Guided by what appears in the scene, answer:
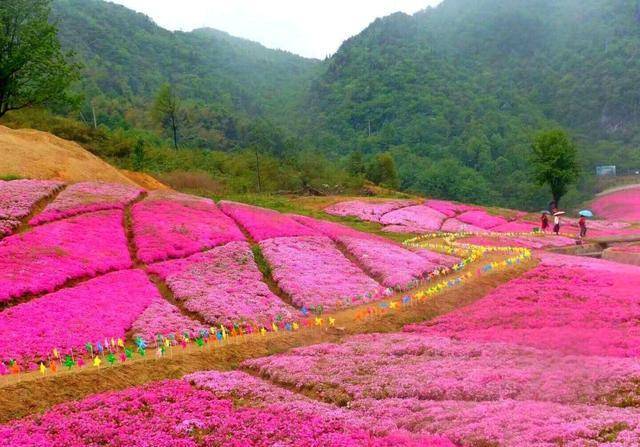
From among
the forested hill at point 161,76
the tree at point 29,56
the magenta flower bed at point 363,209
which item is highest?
the forested hill at point 161,76

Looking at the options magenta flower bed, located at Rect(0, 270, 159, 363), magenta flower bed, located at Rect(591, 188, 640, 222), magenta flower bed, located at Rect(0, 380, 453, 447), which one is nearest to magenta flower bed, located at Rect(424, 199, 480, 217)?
magenta flower bed, located at Rect(591, 188, 640, 222)

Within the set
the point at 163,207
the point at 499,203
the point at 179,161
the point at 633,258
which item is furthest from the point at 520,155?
the point at 163,207

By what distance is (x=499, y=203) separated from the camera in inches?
4102

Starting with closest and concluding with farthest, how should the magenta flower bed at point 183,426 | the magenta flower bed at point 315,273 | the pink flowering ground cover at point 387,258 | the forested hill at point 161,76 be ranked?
1. the magenta flower bed at point 183,426
2. the magenta flower bed at point 315,273
3. the pink flowering ground cover at point 387,258
4. the forested hill at point 161,76

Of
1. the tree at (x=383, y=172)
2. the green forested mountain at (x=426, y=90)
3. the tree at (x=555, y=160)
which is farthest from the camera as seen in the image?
the green forested mountain at (x=426, y=90)

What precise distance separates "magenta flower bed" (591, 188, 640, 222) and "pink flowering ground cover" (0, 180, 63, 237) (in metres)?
69.6

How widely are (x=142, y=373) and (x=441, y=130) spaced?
12832cm

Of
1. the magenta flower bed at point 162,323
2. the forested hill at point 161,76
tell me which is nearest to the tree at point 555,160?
the forested hill at point 161,76

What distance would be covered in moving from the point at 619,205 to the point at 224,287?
79.7m

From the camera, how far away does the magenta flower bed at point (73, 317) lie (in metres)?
17.2

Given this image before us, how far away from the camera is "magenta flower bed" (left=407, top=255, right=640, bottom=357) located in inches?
629

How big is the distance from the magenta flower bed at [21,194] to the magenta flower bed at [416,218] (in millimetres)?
28815

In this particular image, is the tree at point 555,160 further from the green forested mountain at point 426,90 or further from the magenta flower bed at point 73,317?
the magenta flower bed at point 73,317

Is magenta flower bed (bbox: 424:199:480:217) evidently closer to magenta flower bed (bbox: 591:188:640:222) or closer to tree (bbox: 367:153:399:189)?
magenta flower bed (bbox: 591:188:640:222)
